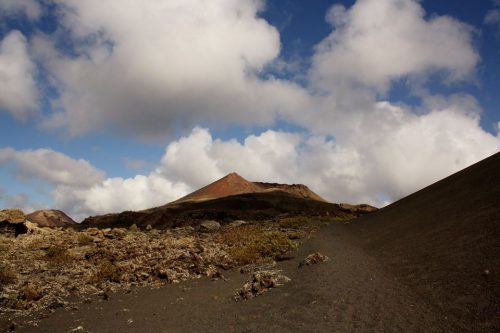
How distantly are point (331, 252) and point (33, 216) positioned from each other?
113 meters

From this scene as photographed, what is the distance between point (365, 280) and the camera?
39.3 ft

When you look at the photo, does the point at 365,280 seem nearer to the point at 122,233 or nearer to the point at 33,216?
the point at 122,233

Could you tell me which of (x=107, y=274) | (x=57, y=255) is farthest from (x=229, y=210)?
(x=107, y=274)

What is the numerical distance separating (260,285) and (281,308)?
2.45 metres

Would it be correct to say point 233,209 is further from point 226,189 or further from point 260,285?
point 260,285

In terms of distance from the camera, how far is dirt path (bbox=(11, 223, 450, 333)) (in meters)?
8.47

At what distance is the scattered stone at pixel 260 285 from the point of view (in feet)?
39.1

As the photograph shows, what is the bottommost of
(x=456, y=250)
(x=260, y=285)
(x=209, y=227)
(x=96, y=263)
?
(x=456, y=250)

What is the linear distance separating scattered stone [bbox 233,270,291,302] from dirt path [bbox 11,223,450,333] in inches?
12.9

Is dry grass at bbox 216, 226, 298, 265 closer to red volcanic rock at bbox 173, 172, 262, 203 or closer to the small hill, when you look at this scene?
red volcanic rock at bbox 173, 172, 262, 203

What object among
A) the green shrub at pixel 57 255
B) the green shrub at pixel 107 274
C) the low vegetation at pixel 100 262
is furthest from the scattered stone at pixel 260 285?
the green shrub at pixel 57 255

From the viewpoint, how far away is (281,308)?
33.2ft

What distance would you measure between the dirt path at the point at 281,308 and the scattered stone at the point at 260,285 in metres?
0.33

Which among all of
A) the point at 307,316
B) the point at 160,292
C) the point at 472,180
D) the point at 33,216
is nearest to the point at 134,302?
the point at 160,292
